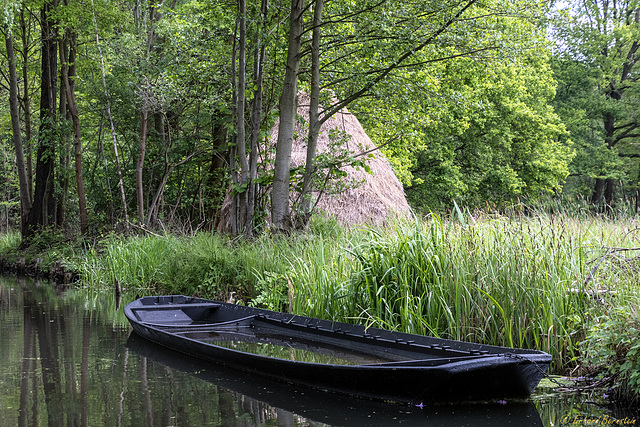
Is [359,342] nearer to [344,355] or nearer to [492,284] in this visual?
[344,355]

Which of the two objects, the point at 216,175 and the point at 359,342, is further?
the point at 216,175

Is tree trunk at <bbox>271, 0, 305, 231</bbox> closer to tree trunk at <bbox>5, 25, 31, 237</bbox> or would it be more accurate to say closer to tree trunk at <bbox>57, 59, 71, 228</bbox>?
tree trunk at <bbox>57, 59, 71, 228</bbox>

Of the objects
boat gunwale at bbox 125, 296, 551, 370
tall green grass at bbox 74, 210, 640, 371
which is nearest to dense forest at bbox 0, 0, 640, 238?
tall green grass at bbox 74, 210, 640, 371

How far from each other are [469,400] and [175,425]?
73.9 inches

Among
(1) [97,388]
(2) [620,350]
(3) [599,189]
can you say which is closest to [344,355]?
(1) [97,388]

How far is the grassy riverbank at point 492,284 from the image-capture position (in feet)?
14.3

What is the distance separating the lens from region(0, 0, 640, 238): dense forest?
A: 354 inches

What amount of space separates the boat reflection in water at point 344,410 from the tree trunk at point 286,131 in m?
4.41

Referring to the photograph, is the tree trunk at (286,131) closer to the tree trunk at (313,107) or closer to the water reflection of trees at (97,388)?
the tree trunk at (313,107)

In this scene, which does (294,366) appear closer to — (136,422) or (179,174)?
(136,422)

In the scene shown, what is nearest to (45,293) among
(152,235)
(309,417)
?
(152,235)

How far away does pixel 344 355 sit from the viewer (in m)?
4.86

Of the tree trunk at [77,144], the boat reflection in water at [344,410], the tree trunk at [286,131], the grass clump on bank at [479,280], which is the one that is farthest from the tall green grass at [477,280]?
the tree trunk at [77,144]

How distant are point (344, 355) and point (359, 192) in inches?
250
